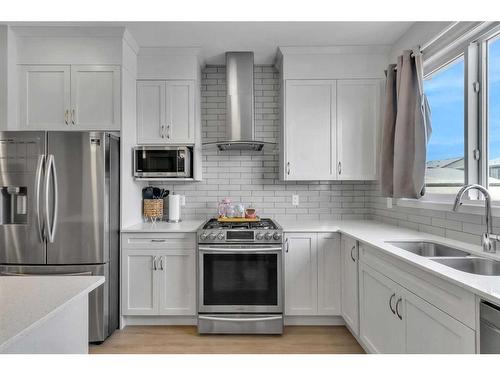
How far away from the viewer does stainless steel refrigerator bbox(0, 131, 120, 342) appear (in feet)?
8.02

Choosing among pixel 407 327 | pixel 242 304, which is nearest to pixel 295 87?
pixel 242 304

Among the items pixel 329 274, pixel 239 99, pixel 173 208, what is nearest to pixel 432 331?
pixel 329 274

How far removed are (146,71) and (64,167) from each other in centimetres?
127

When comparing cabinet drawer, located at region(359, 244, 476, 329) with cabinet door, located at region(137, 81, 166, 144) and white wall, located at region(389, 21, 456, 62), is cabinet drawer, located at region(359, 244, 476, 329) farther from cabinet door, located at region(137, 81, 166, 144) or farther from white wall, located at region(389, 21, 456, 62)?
cabinet door, located at region(137, 81, 166, 144)

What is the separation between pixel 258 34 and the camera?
9.46 feet

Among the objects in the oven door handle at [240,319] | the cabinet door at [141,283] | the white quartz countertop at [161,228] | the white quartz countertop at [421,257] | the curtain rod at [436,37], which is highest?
the curtain rod at [436,37]

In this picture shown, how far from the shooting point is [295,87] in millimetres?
3141

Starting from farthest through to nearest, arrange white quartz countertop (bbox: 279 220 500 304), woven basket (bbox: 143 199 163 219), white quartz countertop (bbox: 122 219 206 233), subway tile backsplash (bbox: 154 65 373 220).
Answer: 1. subway tile backsplash (bbox: 154 65 373 220)
2. woven basket (bbox: 143 199 163 219)
3. white quartz countertop (bbox: 122 219 206 233)
4. white quartz countertop (bbox: 279 220 500 304)

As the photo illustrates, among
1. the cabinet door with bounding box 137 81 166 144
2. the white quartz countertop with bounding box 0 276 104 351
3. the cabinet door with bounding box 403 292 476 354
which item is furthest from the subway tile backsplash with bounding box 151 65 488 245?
the white quartz countertop with bounding box 0 276 104 351

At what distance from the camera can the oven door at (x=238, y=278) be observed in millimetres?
2652

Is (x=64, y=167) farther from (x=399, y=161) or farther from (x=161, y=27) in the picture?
(x=399, y=161)

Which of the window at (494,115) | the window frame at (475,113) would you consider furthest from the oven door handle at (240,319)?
the window at (494,115)

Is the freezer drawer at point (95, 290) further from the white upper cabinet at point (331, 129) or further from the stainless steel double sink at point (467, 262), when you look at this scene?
the stainless steel double sink at point (467, 262)

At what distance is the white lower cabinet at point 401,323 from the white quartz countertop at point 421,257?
0.57ft
